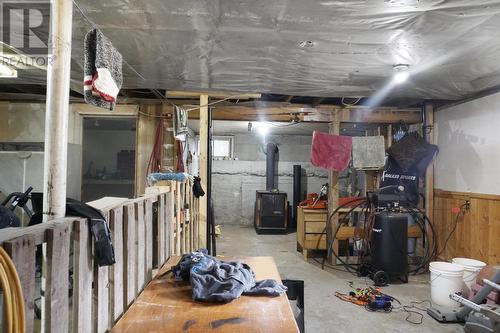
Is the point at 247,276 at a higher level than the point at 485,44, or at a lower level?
lower

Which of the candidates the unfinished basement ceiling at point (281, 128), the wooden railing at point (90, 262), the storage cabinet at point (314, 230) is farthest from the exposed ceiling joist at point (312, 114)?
the wooden railing at point (90, 262)

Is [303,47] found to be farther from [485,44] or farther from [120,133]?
[120,133]

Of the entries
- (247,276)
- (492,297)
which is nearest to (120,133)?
(247,276)

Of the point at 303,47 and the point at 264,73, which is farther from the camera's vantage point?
the point at 264,73

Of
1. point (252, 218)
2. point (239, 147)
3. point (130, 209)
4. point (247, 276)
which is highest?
point (239, 147)

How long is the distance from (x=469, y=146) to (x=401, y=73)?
1.79 meters

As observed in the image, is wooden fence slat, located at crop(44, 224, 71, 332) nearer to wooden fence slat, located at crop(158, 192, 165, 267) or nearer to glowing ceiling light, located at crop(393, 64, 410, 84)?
wooden fence slat, located at crop(158, 192, 165, 267)

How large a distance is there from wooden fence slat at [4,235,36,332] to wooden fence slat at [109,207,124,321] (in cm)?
56

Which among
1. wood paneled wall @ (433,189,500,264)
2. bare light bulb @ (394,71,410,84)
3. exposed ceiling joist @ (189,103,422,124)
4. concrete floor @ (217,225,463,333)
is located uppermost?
bare light bulb @ (394,71,410,84)

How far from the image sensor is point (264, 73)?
11.0 ft

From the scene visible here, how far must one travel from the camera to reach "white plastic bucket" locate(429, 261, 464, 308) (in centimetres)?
321

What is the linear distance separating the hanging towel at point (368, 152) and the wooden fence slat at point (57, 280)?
4.49 metres

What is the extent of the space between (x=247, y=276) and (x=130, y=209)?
78cm

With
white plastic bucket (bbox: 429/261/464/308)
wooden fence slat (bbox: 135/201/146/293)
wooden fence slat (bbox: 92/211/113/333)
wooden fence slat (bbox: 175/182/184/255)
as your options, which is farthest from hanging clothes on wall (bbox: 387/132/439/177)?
wooden fence slat (bbox: 92/211/113/333)
